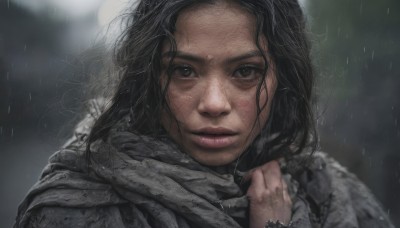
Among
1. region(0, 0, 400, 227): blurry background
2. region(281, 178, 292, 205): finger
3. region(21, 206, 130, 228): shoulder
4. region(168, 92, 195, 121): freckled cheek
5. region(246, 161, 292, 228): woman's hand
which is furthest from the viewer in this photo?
region(0, 0, 400, 227): blurry background

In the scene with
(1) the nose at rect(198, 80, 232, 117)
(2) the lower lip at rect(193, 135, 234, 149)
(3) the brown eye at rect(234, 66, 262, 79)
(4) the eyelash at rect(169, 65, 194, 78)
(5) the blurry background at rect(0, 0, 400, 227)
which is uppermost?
(4) the eyelash at rect(169, 65, 194, 78)

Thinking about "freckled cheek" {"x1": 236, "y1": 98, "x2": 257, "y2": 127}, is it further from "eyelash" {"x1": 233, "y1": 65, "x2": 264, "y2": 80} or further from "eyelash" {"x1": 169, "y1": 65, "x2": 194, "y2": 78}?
"eyelash" {"x1": 169, "y1": 65, "x2": 194, "y2": 78}

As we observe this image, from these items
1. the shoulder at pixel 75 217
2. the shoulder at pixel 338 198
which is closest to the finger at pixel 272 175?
the shoulder at pixel 338 198

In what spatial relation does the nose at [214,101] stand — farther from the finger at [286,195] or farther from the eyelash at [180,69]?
the finger at [286,195]

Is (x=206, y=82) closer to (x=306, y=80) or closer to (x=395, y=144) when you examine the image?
(x=306, y=80)

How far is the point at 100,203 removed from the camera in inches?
85.7

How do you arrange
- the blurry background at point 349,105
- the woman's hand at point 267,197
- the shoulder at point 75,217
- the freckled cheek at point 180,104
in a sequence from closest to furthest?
the shoulder at point 75,217 < the freckled cheek at point 180,104 < the woman's hand at point 267,197 < the blurry background at point 349,105

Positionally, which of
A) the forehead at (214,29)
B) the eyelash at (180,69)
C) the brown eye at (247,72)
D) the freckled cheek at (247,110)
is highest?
the forehead at (214,29)

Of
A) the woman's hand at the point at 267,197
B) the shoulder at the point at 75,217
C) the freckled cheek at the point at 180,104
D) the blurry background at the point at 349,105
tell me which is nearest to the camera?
the shoulder at the point at 75,217

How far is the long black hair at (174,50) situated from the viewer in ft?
7.61

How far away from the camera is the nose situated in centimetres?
218

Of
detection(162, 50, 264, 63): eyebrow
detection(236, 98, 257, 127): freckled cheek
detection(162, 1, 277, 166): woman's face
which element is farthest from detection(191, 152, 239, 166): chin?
detection(162, 50, 264, 63): eyebrow

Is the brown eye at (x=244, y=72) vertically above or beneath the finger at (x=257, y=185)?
above

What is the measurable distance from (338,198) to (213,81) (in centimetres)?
100
